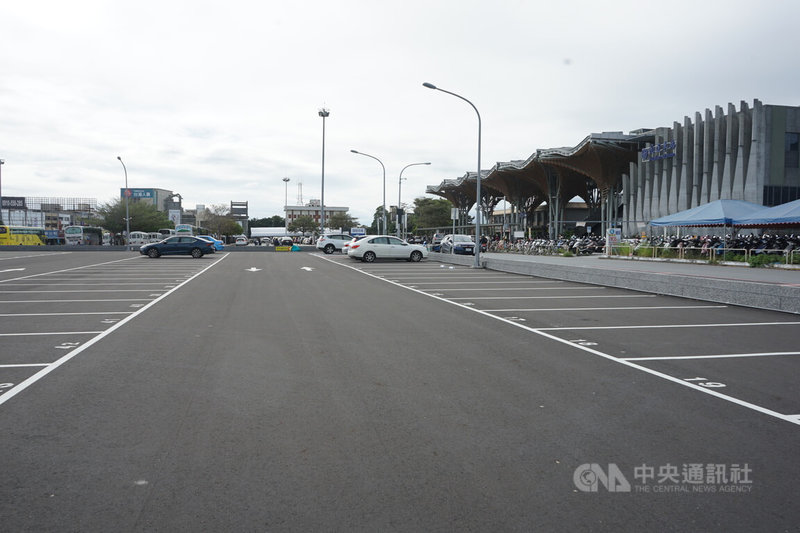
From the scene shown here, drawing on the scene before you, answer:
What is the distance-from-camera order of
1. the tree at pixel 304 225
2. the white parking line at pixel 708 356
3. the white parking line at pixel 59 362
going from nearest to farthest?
the white parking line at pixel 59 362
the white parking line at pixel 708 356
the tree at pixel 304 225

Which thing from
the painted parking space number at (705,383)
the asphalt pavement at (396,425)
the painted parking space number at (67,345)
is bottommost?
the asphalt pavement at (396,425)

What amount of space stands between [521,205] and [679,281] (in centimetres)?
6744

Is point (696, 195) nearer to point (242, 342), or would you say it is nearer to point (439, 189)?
point (242, 342)

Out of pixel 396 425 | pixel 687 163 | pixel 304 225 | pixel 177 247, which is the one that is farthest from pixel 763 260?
pixel 304 225

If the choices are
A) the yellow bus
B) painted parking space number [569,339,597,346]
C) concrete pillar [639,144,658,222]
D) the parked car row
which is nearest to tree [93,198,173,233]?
the yellow bus

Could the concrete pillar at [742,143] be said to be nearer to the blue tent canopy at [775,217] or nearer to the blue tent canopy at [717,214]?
the blue tent canopy at [717,214]

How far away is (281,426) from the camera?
4633 mm

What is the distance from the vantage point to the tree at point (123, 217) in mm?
80812

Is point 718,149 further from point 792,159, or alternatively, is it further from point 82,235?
point 82,235

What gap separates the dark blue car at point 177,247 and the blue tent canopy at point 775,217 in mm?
28780

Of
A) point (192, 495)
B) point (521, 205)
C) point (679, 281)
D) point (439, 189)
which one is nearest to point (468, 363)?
point (192, 495)

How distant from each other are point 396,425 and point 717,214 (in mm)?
25758

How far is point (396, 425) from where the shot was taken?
467 centimetres

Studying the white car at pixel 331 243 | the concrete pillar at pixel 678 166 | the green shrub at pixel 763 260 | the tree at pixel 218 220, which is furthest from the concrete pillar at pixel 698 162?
the tree at pixel 218 220
